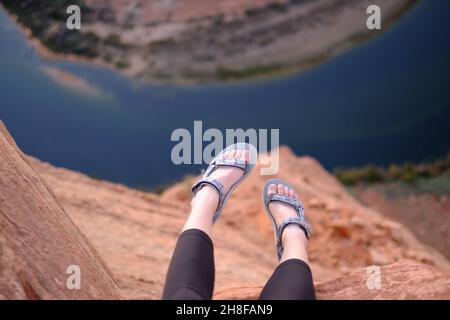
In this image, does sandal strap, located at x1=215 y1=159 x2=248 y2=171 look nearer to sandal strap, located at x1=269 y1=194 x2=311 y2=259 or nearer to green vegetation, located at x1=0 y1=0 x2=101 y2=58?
sandal strap, located at x1=269 y1=194 x2=311 y2=259

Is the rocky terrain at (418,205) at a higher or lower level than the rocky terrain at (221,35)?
lower

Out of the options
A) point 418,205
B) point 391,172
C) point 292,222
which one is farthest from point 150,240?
point 391,172

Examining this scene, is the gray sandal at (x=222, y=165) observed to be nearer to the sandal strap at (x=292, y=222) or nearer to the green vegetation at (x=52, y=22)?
the sandal strap at (x=292, y=222)

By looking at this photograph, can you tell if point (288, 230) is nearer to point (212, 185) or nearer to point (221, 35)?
point (212, 185)

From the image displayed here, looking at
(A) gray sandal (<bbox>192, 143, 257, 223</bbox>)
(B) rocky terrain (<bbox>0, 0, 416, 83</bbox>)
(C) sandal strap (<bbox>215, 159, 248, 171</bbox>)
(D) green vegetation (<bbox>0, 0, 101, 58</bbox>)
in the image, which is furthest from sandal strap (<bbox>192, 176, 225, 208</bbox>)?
(B) rocky terrain (<bbox>0, 0, 416, 83</bbox>)

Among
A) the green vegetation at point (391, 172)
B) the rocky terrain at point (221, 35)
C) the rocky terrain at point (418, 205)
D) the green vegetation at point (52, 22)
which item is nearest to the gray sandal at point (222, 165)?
the green vegetation at point (52, 22)

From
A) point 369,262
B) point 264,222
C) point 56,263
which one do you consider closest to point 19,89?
point 264,222

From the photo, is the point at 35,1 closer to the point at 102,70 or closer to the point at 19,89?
the point at 19,89
